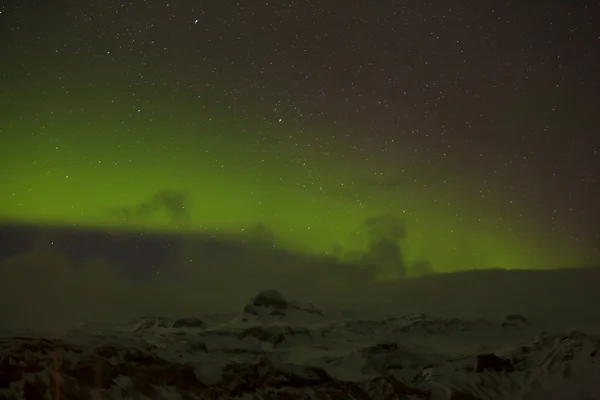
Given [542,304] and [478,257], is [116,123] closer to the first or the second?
[478,257]

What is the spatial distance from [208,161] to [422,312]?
104 cm

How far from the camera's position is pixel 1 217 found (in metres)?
2.71

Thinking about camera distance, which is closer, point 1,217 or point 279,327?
point 279,327

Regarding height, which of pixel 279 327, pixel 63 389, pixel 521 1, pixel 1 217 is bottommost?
pixel 63 389

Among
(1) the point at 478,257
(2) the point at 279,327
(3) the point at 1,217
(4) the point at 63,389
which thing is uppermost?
(3) the point at 1,217

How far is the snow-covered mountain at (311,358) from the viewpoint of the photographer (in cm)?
245

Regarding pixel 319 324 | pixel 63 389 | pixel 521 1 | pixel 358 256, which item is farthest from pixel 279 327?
pixel 521 1

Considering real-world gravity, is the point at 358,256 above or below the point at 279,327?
above

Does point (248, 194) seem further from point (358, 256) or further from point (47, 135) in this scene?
point (47, 135)

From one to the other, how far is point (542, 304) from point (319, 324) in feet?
2.77

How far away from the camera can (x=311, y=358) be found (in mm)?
2521

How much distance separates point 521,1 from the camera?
2625mm

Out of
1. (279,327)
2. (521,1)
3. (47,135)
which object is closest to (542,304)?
(279,327)

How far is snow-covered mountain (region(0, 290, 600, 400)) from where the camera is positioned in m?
2.45
